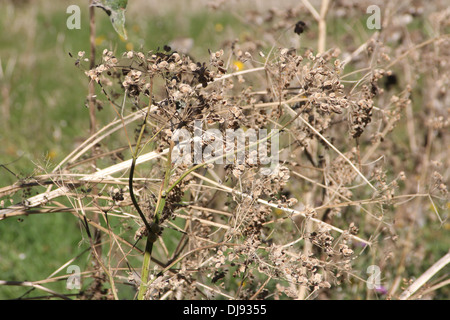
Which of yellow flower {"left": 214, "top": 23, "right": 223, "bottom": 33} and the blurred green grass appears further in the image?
yellow flower {"left": 214, "top": 23, "right": 223, "bottom": 33}

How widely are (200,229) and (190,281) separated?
0.55ft

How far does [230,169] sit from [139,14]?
503 centimetres

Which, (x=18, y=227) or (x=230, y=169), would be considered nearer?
(x=230, y=169)

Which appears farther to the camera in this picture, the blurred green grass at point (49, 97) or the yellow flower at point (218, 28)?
the yellow flower at point (218, 28)

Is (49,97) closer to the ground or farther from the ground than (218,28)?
closer to the ground

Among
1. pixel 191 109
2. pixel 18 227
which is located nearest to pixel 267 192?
pixel 191 109

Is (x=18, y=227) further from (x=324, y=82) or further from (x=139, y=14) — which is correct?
(x=139, y=14)

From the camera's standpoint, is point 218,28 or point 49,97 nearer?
point 49,97

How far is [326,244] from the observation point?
138 centimetres

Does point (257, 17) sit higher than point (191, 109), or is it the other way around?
point (257, 17)

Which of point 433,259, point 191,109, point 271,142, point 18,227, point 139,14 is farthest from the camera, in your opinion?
point 139,14

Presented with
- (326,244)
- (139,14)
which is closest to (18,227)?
(326,244)

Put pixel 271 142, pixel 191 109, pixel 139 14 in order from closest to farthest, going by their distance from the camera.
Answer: pixel 191 109, pixel 271 142, pixel 139 14
